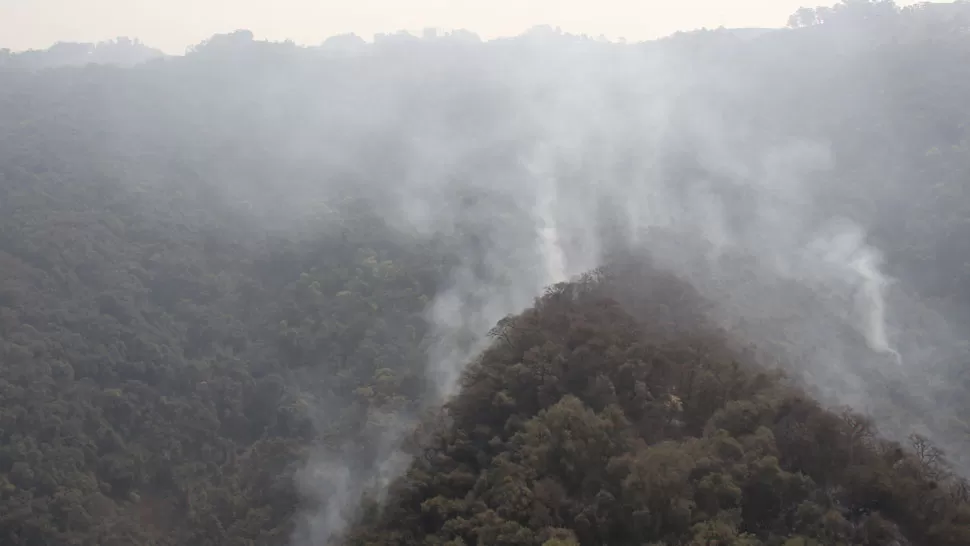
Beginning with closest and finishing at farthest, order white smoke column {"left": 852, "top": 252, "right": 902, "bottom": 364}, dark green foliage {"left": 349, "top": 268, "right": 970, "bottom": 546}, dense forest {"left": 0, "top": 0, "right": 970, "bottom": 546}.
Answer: dark green foliage {"left": 349, "top": 268, "right": 970, "bottom": 546}
dense forest {"left": 0, "top": 0, "right": 970, "bottom": 546}
white smoke column {"left": 852, "top": 252, "right": 902, "bottom": 364}

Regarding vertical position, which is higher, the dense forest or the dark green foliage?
the dense forest

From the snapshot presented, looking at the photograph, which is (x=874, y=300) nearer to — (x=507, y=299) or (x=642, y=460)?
(x=507, y=299)

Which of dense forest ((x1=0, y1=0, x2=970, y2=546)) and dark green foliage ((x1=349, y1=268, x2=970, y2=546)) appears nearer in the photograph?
dark green foliage ((x1=349, y1=268, x2=970, y2=546))

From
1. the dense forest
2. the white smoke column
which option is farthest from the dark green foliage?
the white smoke column

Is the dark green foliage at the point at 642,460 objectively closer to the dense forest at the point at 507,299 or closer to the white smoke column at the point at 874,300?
the dense forest at the point at 507,299

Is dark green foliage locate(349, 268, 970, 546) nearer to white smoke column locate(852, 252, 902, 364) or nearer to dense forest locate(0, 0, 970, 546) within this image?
dense forest locate(0, 0, 970, 546)

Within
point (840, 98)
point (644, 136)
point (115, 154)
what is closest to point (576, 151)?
point (644, 136)

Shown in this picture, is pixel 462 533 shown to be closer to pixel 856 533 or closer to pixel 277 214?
pixel 856 533

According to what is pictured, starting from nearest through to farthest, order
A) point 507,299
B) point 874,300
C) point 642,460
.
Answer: point 642,460, point 874,300, point 507,299

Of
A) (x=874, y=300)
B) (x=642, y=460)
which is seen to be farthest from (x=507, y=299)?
(x=642, y=460)
